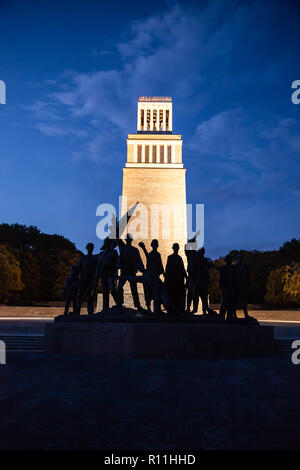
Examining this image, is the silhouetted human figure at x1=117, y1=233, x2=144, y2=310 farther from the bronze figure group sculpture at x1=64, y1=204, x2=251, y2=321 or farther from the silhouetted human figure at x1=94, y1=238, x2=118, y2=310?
the silhouetted human figure at x1=94, y1=238, x2=118, y2=310

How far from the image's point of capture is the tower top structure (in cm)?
4500

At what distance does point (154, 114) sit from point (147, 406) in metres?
45.2

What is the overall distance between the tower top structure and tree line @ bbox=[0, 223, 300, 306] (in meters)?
19.7

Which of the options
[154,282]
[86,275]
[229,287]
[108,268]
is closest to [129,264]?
[108,268]

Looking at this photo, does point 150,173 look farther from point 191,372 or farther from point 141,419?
point 141,419

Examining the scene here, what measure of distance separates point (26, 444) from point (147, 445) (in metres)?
1.20

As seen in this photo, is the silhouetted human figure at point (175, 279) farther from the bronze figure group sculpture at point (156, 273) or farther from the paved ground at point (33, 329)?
the paved ground at point (33, 329)

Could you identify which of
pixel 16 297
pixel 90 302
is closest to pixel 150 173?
pixel 16 297

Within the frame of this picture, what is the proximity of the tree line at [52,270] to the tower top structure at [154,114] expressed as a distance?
19.7 m

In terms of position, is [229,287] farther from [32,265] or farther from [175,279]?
[32,265]

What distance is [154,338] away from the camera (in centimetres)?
819

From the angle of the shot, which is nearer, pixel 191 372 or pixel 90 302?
pixel 191 372

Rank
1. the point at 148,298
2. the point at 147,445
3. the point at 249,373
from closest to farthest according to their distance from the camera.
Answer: the point at 147,445 < the point at 249,373 < the point at 148,298
